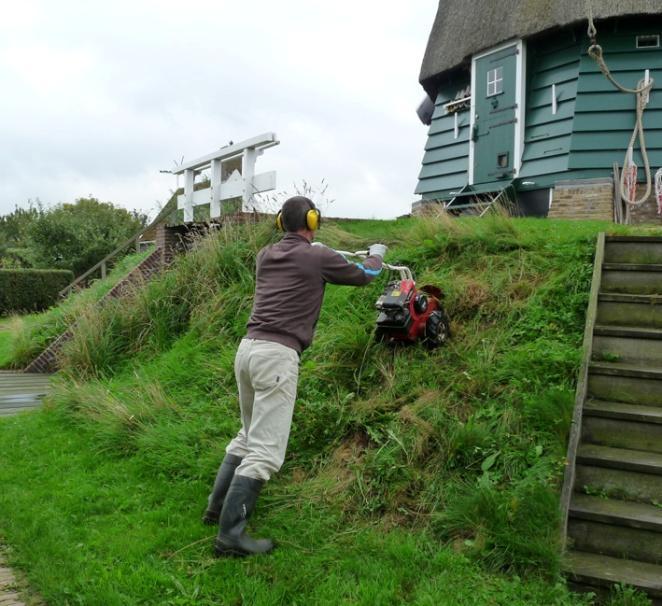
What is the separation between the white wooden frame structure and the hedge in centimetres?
1309

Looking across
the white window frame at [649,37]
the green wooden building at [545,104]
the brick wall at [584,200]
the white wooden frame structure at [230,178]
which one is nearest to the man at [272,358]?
the white wooden frame structure at [230,178]

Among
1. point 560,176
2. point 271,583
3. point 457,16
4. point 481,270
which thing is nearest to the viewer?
point 271,583

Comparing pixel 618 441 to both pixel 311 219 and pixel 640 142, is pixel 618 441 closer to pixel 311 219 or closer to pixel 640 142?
pixel 311 219

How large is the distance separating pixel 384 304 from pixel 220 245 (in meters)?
3.93

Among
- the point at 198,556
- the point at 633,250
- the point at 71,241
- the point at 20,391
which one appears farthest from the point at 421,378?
the point at 71,241

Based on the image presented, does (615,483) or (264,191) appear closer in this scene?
(615,483)

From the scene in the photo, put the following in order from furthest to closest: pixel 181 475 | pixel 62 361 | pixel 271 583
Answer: pixel 62 361, pixel 181 475, pixel 271 583

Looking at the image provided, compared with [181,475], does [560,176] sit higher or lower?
higher

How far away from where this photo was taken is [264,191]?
9727 millimetres

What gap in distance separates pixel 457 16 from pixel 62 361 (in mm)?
10682

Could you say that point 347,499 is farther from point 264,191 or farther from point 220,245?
point 264,191

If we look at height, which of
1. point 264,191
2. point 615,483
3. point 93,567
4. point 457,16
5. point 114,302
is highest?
point 457,16

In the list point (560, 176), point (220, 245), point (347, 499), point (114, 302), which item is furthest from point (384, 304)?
point (560, 176)

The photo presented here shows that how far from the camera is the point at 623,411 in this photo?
4309 mm
